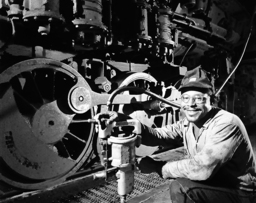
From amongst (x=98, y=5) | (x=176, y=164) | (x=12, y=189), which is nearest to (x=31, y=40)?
(x=98, y=5)

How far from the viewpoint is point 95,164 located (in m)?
3.07

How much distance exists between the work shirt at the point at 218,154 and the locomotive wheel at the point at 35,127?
1.09 metres

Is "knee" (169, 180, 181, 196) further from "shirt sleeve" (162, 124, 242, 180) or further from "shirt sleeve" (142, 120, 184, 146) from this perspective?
"shirt sleeve" (142, 120, 184, 146)

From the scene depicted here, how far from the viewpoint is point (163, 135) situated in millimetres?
2217

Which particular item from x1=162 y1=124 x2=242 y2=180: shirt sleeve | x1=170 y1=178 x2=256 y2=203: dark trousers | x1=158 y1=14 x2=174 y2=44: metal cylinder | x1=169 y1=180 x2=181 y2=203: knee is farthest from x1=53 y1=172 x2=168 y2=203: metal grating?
x1=158 y1=14 x2=174 y2=44: metal cylinder

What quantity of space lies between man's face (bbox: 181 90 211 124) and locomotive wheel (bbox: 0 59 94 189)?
140 cm

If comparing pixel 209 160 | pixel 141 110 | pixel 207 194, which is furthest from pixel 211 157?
pixel 141 110

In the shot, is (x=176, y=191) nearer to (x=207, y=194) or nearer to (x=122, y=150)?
(x=207, y=194)

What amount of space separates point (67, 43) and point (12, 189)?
68.3 inches

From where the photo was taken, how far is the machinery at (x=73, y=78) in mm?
2072

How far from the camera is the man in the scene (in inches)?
67.0

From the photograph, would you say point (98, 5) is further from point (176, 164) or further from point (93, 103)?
point (176, 164)

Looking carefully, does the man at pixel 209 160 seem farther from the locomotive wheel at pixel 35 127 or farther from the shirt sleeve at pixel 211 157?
the locomotive wheel at pixel 35 127

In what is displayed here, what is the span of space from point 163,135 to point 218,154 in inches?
25.0
